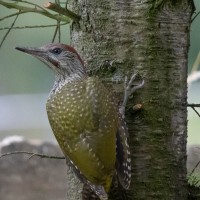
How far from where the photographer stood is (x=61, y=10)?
414 centimetres

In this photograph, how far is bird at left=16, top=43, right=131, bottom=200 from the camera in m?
4.24

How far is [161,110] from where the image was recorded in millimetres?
4359

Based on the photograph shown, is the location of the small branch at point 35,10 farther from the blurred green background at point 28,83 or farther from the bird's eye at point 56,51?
the blurred green background at point 28,83

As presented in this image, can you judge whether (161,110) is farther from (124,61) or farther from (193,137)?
(193,137)

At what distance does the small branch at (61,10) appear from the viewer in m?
4.05

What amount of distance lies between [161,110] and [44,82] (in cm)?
1283

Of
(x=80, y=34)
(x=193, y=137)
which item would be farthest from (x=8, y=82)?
(x=80, y=34)

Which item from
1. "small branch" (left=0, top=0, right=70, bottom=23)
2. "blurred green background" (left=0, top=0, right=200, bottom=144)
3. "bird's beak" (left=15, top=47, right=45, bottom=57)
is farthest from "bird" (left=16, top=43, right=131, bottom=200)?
"blurred green background" (left=0, top=0, right=200, bottom=144)

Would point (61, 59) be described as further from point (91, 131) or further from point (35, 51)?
point (91, 131)

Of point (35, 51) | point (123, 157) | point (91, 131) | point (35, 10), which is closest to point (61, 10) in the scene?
point (35, 10)

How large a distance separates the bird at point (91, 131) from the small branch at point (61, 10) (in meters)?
0.15

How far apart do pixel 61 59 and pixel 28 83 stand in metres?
12.4

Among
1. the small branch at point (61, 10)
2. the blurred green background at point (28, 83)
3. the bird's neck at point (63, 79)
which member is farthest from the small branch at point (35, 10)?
the blurred green background at point (28, 83)

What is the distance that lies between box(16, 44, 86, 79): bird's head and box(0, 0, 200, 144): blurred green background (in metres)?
6.24
